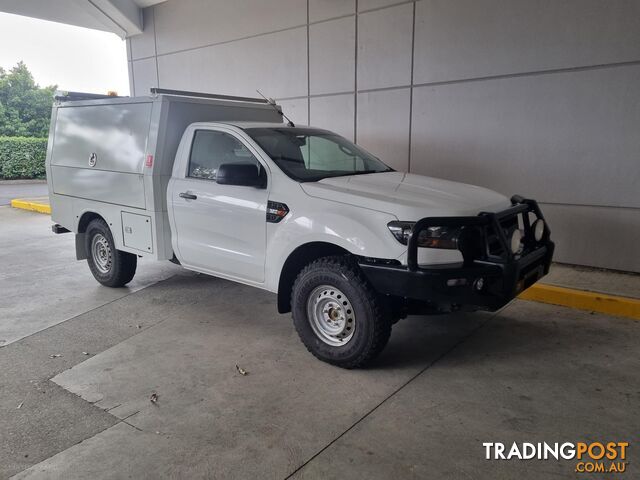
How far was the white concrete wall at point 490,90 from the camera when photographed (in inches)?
229

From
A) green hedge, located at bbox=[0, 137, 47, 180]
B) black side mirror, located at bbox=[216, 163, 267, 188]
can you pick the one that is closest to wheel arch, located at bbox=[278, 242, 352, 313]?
black side mirror, located at bbox=[216, 163, 267, 188]

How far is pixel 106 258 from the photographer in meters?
6.21

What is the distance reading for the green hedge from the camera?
21266 millimetres

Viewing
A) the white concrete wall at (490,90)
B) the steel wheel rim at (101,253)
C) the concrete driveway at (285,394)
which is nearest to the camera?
the concrete driveway at (285,394)

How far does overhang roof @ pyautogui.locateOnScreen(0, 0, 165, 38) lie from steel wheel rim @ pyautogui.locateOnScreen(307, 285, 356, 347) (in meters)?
9.53

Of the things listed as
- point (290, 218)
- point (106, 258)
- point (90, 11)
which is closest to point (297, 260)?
point (290, 218)

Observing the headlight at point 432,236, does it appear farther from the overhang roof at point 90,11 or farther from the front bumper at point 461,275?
the overhang roof at point 90,11

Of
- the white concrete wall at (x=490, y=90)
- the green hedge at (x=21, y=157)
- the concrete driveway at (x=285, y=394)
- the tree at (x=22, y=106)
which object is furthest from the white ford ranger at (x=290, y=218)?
the tree at (x=22, y=106)

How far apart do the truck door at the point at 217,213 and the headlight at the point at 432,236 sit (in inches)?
52.9

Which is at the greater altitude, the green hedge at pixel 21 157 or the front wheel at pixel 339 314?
the green hedge at pixel 21 157

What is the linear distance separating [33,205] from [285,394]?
11.7 m

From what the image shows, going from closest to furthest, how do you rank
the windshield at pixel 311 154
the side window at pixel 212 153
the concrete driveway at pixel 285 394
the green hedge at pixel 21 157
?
the concrete driveway at pixel 285 394, the windshield at pixel 311 154, the side window at pixel 212 153, the green hedge at pixel 21 157

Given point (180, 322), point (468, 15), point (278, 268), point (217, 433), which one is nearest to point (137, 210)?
point (180, 322)

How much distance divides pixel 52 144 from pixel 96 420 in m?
4.59
